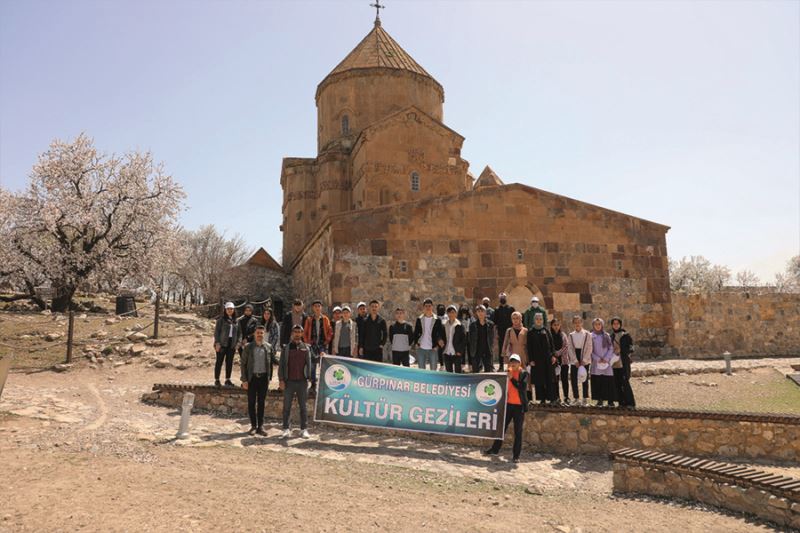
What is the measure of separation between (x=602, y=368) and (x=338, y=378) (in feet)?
14.6

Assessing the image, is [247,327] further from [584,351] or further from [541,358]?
[584,351]

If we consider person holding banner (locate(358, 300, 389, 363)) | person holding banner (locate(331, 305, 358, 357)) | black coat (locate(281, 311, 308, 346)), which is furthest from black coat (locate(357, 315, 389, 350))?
black coat (locate(281, 311, 308, 346))

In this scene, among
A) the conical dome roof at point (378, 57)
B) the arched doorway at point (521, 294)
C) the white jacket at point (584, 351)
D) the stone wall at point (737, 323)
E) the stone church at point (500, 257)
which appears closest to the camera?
the white jacket at point (584, 351)

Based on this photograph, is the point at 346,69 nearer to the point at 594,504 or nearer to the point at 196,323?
the point at 196,323

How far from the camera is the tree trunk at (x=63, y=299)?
22.5 meters

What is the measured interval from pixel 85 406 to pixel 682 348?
59.6 feet

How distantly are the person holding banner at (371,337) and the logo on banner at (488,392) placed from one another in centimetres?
210

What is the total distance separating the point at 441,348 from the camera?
1009 cm

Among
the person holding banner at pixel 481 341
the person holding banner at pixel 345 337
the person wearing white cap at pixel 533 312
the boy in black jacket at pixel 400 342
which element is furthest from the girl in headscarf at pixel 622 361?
the person holding banner at pixel 345 337

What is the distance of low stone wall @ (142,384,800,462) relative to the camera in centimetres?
835

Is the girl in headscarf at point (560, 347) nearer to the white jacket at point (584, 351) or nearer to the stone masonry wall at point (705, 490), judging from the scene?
the white jacket at point (584, 351)

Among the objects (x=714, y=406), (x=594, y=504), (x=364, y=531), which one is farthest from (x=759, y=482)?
(x=714, y=406)

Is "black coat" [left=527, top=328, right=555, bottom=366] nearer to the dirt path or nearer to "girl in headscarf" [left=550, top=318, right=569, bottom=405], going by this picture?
"girl in headscarf" [left=550, top=318, right=569, bottom=405]

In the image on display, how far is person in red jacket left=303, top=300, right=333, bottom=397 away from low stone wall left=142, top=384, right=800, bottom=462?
153cm
